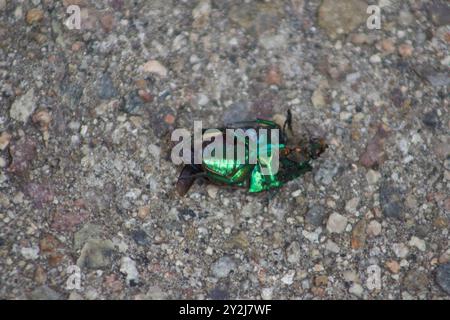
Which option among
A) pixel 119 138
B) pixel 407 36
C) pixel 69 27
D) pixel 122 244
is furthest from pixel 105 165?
pixel 407 36

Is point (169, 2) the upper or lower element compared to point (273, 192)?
upper

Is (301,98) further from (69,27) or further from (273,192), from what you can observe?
(69,27)

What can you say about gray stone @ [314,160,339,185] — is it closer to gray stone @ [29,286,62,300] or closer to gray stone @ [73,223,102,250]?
gray stone @ [73,223,102,250]

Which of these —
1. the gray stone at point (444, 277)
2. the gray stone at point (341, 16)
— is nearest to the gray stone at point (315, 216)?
the gray stone at point (444, 277)

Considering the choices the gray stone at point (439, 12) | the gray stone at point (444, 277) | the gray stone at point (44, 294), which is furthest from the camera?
the gray stone at point (439, 12)

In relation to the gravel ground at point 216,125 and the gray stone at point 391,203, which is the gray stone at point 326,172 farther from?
the gray stone at point 391,203

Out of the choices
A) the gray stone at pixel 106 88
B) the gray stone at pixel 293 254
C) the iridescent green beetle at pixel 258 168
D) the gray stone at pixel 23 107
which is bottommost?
the gray stone at pixel 293 254

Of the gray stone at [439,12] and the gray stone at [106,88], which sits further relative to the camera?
the gray stone at [439,12]
